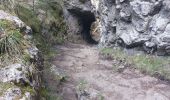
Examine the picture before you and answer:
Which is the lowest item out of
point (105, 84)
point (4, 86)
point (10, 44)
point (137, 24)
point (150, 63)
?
point (105, 84)

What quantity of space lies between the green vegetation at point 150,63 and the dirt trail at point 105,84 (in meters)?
0.25

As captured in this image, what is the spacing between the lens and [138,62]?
10602 millimetres

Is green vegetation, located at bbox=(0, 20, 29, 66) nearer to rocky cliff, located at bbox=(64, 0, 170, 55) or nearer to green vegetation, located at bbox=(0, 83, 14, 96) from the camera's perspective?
green vegetation, located at bbox=(0, 83, 14, 96)

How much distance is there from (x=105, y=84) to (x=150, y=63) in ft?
6.28

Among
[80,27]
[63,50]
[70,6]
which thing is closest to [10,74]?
[63,50]

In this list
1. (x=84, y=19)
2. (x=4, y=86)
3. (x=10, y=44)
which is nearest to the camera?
(x=4, y=86)

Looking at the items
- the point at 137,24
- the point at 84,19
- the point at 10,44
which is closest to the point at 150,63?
the point at 137,24

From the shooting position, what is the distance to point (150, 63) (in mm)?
10305

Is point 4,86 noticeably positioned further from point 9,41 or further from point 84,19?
point 84,19

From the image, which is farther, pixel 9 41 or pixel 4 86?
pixel 9 41

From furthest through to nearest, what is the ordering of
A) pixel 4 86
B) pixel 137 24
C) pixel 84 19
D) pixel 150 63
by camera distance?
1. pixel 84 19
2. pixel 137 24
3. pixel 150 63
4. pixel 4 86

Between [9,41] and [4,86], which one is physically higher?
[9,41]

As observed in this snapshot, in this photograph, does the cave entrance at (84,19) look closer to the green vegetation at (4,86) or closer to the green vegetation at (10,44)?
the green vegetation at (10,44)

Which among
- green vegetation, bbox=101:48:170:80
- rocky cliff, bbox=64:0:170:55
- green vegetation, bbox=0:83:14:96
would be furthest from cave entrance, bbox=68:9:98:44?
green vegetation, bbox=0:83:14:96
